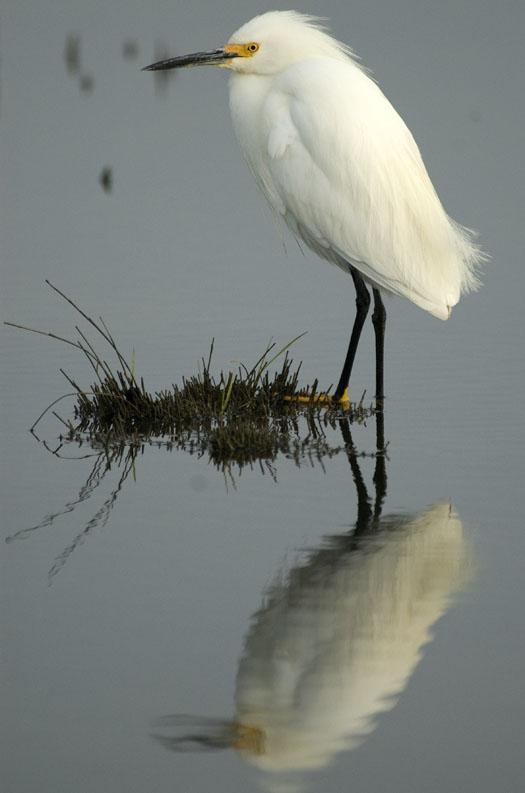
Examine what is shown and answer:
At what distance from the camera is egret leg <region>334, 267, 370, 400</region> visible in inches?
292

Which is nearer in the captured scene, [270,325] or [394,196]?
[394,196]

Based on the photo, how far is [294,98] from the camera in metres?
7.36

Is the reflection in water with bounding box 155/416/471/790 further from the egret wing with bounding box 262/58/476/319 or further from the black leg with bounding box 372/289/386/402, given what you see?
the egret wing with bounding box 262/58/476/319

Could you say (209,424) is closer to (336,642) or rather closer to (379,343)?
(379,343)

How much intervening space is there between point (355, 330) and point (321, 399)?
0.49m

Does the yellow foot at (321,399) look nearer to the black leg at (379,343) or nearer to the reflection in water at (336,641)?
the black leg at (379,343)

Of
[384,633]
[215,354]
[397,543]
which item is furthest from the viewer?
[215,354]

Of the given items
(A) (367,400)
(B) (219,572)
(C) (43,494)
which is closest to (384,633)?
(B) (219,572)

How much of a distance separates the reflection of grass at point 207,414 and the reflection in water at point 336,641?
1.06 m

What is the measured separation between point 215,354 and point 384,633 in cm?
457

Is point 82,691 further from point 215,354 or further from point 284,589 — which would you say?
point 215,354

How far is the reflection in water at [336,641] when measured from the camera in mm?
3479

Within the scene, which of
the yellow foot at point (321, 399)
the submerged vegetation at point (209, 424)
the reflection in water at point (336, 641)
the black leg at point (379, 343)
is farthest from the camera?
the black leg at point (379, 343)

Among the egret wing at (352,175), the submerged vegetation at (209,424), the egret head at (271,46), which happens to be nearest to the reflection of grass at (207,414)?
the submerged vegetation at (209,424)
